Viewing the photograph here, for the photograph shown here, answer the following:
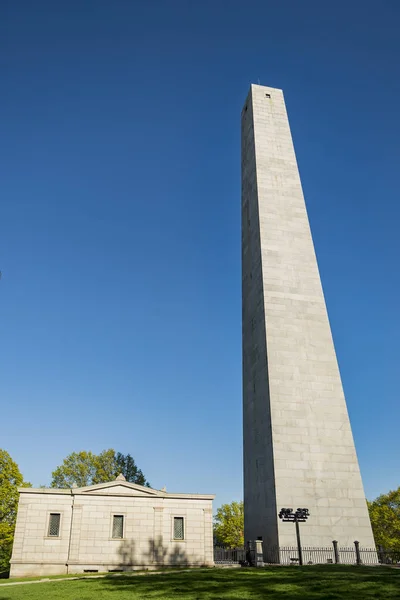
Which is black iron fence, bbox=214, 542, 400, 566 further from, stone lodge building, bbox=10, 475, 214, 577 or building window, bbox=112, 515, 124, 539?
building window, bbox=112, 515, 124, 539

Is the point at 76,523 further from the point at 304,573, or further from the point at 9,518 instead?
the point at 9,518

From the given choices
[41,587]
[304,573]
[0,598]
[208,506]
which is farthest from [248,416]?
[0,598]

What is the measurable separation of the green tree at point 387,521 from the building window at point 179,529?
5432cm

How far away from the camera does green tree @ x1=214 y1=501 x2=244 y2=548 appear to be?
9019 cm

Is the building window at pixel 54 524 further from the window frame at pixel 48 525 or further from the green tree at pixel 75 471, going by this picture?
the green tree at pixel 75 471

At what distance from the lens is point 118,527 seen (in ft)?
103

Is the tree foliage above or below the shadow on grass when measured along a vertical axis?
above

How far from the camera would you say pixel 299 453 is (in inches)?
1293

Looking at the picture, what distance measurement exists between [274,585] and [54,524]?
17.4 metres

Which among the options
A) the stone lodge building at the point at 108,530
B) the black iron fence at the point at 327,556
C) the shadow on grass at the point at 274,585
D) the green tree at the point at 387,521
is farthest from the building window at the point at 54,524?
the green tree at the point at 387,521

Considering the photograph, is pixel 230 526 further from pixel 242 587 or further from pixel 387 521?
pixel 242 587

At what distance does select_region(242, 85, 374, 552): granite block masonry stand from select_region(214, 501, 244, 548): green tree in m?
59.9

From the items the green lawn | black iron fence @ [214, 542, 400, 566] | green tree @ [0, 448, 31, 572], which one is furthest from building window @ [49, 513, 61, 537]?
green tree @ [0, 448, 31, 572]

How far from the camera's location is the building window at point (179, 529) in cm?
3191
